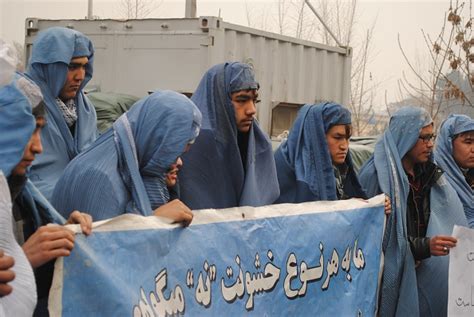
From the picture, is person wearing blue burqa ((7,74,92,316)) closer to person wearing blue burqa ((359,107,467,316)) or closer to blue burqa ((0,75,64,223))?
blue burqa ((0,75,64,223))

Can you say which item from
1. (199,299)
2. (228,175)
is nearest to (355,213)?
(228,175)

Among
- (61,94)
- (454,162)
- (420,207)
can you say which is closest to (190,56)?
(454,162)

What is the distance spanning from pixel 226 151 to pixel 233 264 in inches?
34.9

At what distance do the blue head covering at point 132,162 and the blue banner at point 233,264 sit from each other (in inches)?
6.1

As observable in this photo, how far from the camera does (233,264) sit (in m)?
3.48

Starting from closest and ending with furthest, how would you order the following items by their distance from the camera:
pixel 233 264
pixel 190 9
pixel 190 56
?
1. pixel 233 264
2. pixel 190 56
3. pixel 190 9

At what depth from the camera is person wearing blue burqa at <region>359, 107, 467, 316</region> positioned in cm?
479

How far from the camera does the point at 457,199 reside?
209 inches

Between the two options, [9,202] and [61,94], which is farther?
[61,94]

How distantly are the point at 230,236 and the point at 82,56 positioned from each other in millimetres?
1577

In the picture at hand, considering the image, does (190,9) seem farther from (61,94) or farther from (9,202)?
(9,202)

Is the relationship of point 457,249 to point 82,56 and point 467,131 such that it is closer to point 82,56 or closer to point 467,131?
point 467,131

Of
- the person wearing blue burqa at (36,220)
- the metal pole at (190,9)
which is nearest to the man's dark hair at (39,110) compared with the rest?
the person wearing blue burqa at (36,220)

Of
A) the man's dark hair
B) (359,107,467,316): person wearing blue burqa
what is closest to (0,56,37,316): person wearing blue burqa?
the man's dark hair
